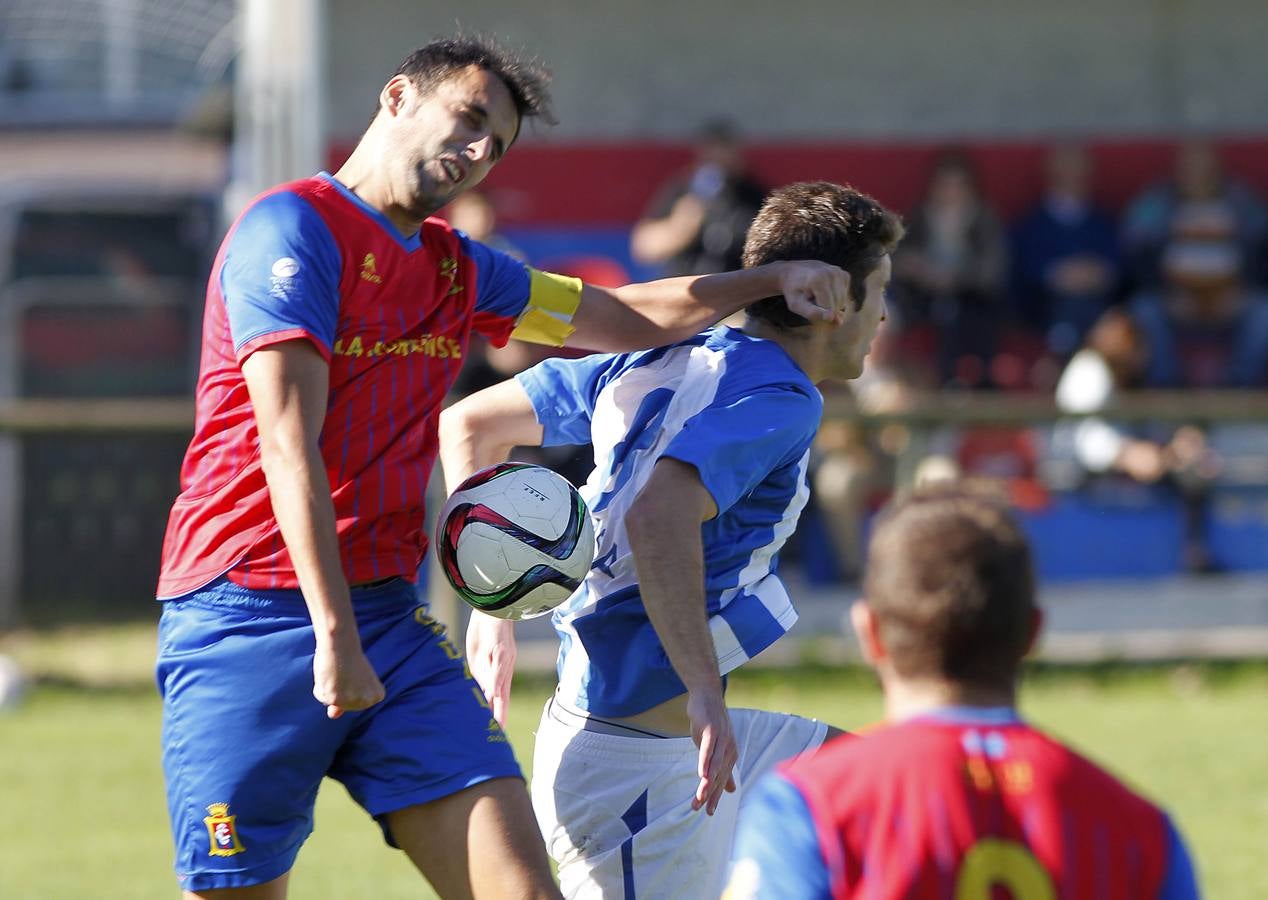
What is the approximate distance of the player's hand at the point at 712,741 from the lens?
10.9 feet

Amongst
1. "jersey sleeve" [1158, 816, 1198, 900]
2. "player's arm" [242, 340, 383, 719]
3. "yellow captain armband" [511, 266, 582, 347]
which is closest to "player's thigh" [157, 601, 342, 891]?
"player's arm" [242, 340, 383, 719]

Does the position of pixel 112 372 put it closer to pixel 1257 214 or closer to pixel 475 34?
pixel 1257 214

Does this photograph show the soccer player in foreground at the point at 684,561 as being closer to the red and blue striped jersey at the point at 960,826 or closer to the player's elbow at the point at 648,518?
the player's elbow at the point at 648,518

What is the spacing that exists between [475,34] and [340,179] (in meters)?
0.47

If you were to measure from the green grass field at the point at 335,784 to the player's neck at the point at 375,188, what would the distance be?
304cm

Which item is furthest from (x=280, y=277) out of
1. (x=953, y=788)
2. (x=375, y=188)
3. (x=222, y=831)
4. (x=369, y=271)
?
(x=953, y=788)

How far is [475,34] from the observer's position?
3.91 m

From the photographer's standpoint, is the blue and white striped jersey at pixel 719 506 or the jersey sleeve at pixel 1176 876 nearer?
the jersey sleeve at pixel 1176 876

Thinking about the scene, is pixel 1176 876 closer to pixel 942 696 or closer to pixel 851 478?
pixel 942 696

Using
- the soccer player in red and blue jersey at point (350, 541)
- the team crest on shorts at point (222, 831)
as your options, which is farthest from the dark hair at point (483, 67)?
the team crest on shorts at point (222, 831)

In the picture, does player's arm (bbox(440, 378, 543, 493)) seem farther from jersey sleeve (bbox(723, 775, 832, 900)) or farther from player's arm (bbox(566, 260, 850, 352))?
jersey sleeve (bbox(723, 775, 832, 900))

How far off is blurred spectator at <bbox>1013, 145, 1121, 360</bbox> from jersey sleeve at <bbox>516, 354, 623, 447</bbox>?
339 inches

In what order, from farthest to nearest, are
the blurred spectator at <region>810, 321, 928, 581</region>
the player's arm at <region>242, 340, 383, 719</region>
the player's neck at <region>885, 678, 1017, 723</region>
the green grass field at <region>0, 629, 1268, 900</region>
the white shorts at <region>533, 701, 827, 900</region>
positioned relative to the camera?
the blurred spectator at <region>810, 321, 928, 581</region> → the green grass field at <region>0, 629, 1268, 900</region> → the white shorts at <region>533, 701, 827, 900</region> → the player's arm at <region>242, 340, 383, 719</region> → the player's neck at <region>885, 678, 1017, 723</region>

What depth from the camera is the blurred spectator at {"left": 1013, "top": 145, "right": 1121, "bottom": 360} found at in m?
12.2
